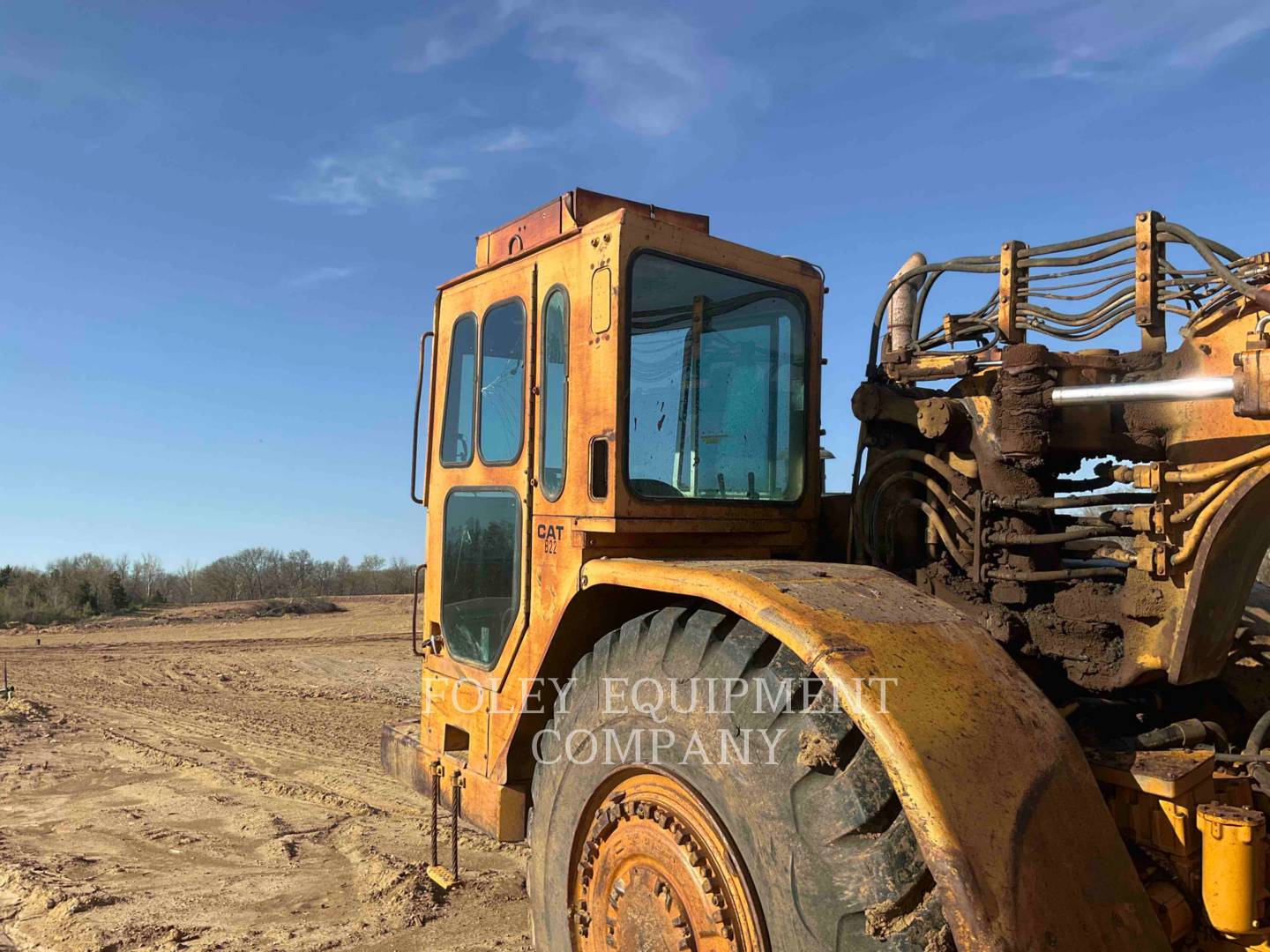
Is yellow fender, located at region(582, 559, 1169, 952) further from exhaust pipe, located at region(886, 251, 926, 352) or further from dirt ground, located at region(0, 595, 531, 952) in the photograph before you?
dirt ground, located at region(0, 595, 531, 952)

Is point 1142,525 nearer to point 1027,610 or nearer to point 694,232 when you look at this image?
point 1027,610

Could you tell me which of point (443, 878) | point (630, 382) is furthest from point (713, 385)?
point (443, 878)

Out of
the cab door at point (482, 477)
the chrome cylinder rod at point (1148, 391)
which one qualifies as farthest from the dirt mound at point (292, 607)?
the chrome cylinder rod at point (1148, 391)

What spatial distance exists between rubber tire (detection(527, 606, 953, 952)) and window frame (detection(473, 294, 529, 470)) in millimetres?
1237

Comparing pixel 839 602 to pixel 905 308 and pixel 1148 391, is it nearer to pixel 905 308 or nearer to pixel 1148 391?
pixel 1148 391

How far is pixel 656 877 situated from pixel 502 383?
7.55 feet

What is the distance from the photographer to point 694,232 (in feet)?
11.8

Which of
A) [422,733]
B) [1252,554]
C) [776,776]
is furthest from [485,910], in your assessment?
[1252,554]

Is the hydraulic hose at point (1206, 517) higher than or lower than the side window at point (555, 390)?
lower

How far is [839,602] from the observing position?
245cm

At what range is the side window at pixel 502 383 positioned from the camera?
13.1 ft

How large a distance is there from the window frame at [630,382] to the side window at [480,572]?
0.76 m

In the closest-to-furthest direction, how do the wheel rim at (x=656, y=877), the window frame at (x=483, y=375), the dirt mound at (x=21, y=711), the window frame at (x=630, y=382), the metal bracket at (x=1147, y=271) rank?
the wheel rim at (x=656, y=877)
the metal bracket at (x=1147, y=271)
the window frame at (x=630, y=382)
the window frame at (x=483, y=375)
the dirt mound at (x=21, y=711)

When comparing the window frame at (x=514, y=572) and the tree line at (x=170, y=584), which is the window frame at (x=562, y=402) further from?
the tree line at (x=170, y=584)
